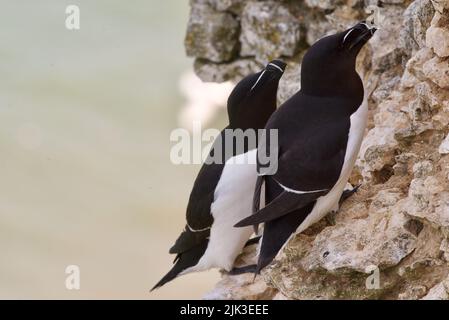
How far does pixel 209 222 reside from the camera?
4.54 meters

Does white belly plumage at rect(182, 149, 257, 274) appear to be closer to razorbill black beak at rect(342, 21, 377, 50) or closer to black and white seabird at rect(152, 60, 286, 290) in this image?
black and white seabird at rect(152, 60, 286, 290)

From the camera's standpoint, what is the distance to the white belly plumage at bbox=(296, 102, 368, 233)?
3.76 meters

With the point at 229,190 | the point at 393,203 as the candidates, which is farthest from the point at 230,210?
the point at 393,203

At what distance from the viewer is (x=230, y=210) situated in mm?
4438

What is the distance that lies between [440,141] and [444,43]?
1.52ft

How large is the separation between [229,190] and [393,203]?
93 cm

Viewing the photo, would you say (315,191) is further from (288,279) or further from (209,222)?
(209,222)

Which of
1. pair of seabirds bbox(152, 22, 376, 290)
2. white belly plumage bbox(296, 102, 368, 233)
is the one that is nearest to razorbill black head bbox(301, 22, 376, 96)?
pair of seabirds bbox(152, 22, 376, 290)

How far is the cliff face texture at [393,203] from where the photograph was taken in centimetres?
351

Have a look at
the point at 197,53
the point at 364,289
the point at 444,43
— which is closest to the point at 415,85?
the point at 444,43

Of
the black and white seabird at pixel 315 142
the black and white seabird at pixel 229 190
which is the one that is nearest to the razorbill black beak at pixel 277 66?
the black and white seabird at pixel 229 190

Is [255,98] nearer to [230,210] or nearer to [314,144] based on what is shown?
[230,210]
